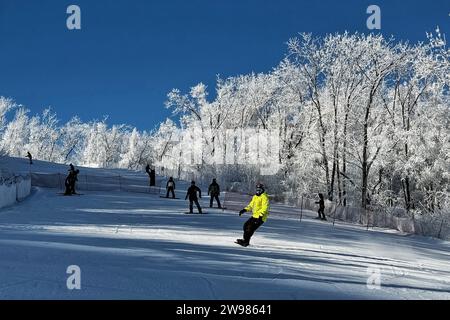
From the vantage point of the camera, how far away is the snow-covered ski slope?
23.2 feet

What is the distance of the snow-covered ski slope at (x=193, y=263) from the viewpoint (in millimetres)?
7074

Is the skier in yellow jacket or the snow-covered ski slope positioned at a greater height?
the skier in yellow jacket

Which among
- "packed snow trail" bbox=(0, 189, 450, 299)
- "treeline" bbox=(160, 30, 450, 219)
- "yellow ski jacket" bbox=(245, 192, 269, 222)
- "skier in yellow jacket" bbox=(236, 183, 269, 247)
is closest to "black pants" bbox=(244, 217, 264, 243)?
"skier in yellow jacket" bbox=(236, 183, 269, 247)

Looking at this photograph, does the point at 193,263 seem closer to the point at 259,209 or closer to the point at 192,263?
the point at 192,263

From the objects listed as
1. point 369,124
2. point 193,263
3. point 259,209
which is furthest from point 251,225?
point 369,124

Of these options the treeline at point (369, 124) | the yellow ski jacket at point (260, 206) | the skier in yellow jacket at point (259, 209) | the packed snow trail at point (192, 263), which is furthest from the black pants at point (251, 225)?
the treeline at point (369, 124)

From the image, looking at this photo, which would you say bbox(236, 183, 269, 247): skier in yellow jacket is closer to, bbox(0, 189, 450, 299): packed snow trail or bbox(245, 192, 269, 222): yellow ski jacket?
bbox(245, 192, 269, 222): yellow ski jacket

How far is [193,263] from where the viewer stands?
31.0 ft

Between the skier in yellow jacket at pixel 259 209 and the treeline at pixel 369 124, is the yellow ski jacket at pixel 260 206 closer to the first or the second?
the skier in yellow jacket at pixel 259 209

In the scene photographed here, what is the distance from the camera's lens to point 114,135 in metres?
113

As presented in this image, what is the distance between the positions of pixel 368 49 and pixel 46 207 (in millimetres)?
28660
